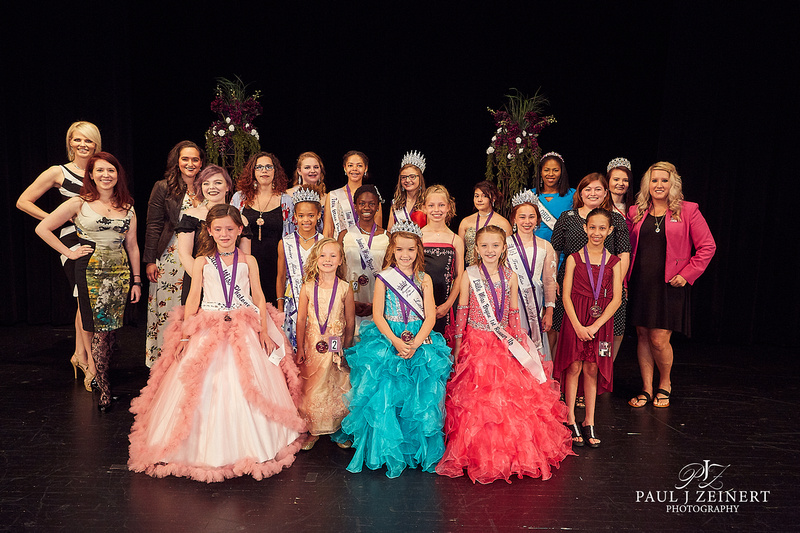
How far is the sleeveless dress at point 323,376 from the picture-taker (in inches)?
108

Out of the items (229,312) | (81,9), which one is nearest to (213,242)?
(229,312)

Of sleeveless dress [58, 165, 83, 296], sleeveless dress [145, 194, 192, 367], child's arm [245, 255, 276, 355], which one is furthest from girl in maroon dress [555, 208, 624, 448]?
sleeveless dress [58, 165, 83, 296]

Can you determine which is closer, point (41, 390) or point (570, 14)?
point (41, 390)

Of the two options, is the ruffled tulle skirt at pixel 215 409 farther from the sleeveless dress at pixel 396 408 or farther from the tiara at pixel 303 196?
the tiara at pixel 303 196

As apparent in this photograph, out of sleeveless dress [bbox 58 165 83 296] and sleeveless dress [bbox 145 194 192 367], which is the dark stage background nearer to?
sleeveless dress [bbox 58 165 83 296]

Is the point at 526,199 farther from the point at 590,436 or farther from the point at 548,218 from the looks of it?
the point at 590,436

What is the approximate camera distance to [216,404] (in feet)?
7.84

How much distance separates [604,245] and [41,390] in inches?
139

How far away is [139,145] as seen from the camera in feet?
17.5

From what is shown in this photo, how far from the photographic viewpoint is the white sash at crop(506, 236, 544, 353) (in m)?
3.11

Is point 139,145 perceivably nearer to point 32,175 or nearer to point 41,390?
point 32,175

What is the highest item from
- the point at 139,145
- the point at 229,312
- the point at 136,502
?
the point at 139,145

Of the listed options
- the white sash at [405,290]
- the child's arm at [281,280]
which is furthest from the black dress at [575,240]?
the child's arm at [281,280]

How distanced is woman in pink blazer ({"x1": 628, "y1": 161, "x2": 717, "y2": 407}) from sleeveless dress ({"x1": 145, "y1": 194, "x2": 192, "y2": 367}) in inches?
112
